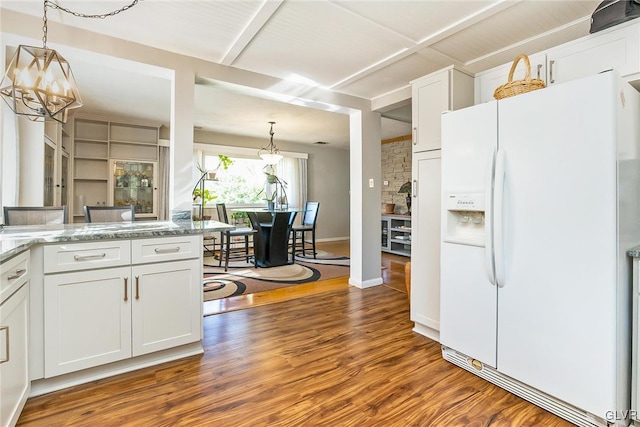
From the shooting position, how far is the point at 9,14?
2158 mm

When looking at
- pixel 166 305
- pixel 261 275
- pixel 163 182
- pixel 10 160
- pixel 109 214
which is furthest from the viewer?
pixel 163 182

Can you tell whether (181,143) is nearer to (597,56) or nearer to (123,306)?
(123,306)

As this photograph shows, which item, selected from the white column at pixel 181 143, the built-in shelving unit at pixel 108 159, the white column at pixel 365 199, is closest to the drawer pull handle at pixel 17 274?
the white column at pixel 181 143

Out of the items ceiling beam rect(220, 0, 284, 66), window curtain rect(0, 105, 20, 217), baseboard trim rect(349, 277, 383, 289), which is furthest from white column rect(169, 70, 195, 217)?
baseboard trim rect(349, 277, 383, 289)

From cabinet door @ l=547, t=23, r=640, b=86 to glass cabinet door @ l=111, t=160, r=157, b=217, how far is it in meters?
5.77

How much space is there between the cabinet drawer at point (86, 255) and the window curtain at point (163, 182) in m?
4.16

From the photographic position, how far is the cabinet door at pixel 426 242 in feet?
8.32

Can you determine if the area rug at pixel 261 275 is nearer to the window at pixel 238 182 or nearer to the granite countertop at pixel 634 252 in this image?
the window at pixel 238 182

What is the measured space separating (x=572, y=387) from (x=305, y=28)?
2.76 m

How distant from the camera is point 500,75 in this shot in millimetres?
2453

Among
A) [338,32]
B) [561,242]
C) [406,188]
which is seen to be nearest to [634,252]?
[561,242]

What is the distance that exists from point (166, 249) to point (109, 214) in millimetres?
1337

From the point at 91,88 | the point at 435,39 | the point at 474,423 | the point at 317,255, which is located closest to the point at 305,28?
the point at 435,39

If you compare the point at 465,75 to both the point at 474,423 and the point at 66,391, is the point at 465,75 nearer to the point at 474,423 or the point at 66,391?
the point at 474,423
